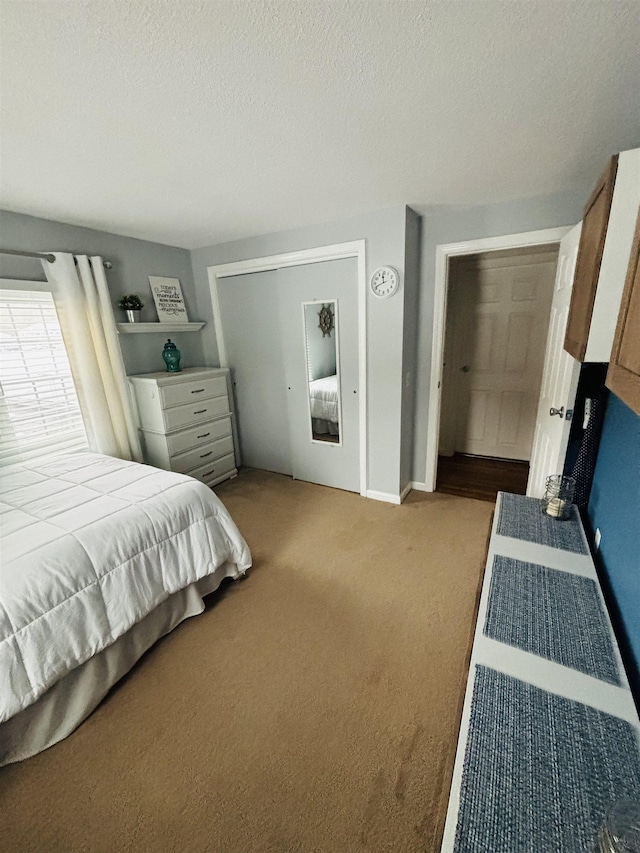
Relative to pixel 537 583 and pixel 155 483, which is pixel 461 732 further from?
pixel 155 483

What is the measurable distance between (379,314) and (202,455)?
2.01 meters

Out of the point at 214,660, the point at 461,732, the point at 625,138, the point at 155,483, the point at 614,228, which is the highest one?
the point at 625,138

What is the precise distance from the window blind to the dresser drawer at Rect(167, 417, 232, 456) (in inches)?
28.0

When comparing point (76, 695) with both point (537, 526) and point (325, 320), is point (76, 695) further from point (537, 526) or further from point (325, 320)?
point (325, 320)

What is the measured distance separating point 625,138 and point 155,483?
2.81m

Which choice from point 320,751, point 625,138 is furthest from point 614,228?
point 320,751

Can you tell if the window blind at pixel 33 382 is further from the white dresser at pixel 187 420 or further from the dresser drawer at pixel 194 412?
the dresser drawer at pixel 194 412

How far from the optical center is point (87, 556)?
1393mm

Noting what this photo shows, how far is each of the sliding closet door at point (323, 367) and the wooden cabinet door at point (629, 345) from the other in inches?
76.9

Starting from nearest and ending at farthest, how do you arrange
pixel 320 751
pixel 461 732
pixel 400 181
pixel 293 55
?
1. pixel 461 732
2. pixel 293 55
3. pixel 320 751
4. pixel 400 181

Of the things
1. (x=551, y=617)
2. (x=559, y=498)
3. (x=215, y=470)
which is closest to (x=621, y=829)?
(x=551, y=617)

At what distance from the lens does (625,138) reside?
4.89ft

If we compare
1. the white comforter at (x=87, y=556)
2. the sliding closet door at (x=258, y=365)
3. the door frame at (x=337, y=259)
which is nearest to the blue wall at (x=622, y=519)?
the door frame at (x=337, y=259)

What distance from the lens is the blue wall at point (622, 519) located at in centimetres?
105
